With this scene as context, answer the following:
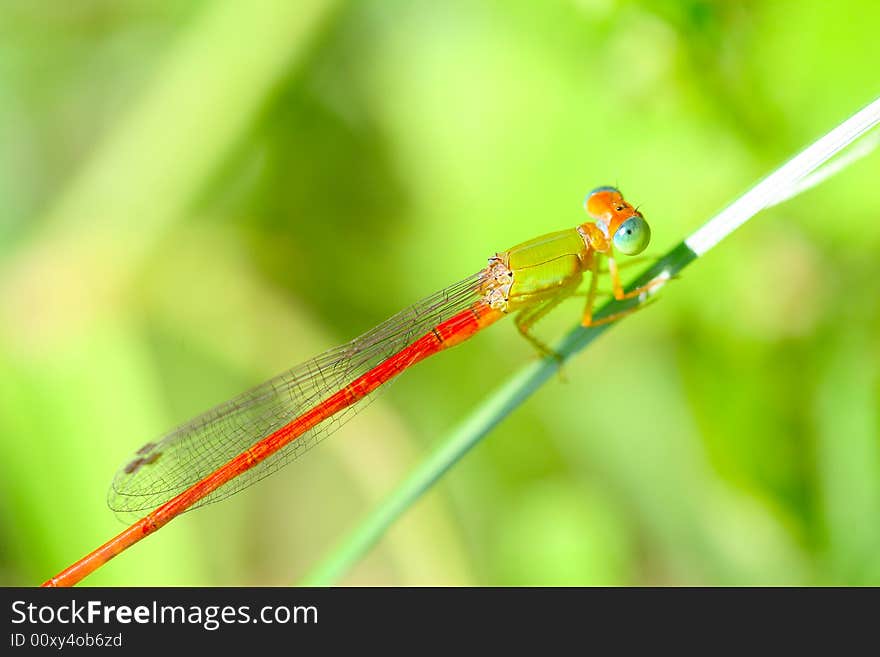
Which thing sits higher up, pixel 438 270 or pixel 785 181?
pixel 438 270

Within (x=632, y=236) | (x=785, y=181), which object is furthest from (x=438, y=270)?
(x=785, y=181)

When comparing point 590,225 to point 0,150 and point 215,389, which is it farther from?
point 0,150

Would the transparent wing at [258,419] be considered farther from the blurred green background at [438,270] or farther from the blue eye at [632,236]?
the blue eye at [632,236]

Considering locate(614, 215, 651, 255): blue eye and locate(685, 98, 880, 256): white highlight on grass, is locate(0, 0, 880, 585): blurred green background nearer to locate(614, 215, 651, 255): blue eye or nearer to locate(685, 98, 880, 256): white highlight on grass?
locate(614, 215, 651, 255): blue eye

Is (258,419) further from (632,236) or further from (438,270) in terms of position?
(632,236)
